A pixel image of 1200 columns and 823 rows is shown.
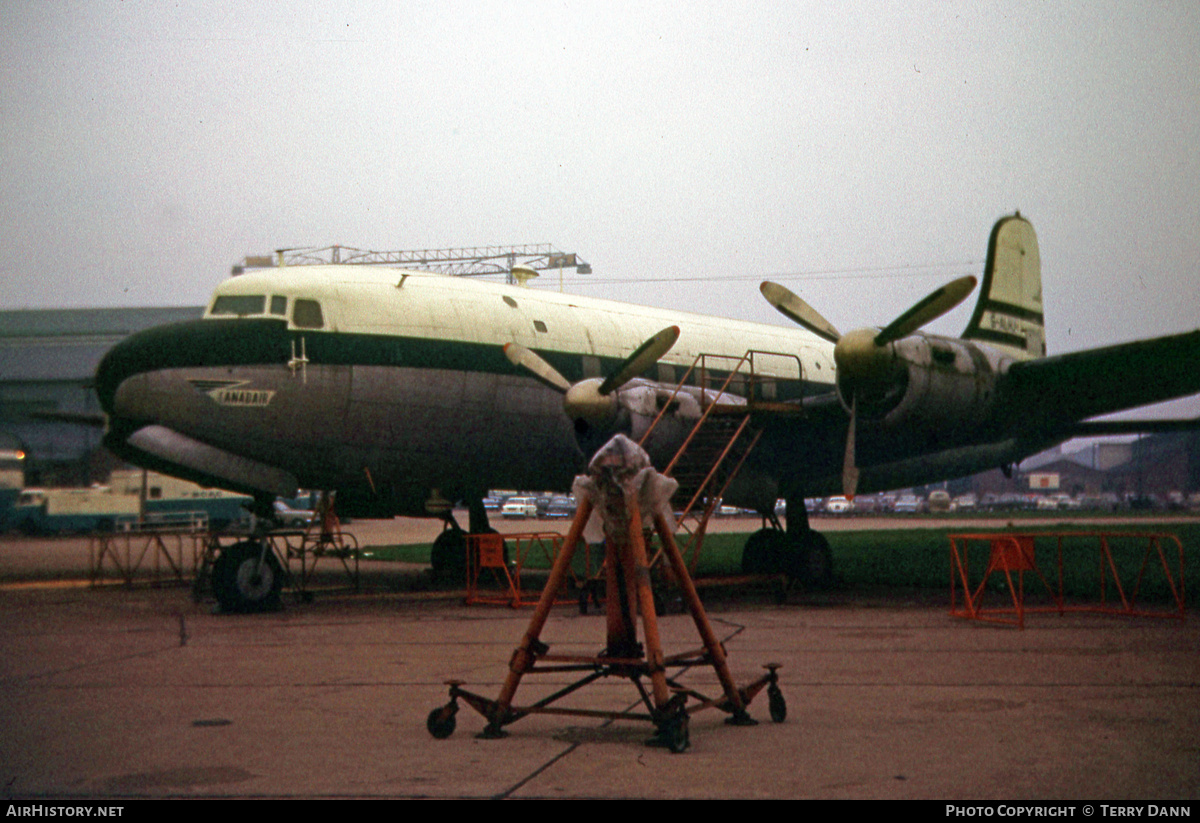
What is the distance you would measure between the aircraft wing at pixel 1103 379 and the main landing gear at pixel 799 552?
443 cm

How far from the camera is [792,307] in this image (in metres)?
15.1

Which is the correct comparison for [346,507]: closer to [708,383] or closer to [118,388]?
[118,388]

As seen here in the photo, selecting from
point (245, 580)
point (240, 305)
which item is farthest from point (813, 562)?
point (240, 305)

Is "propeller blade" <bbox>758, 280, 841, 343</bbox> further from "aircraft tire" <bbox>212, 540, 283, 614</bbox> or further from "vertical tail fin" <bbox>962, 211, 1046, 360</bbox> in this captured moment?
"aircraft tire" <bbox>212, 540, 283, 614</bbox>

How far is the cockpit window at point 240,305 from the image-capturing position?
14950 mm

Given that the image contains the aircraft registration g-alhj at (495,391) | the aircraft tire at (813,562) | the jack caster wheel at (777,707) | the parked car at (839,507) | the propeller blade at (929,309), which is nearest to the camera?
the jack caster wheel at (777,707)

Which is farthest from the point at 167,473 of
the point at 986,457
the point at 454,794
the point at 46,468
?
the point at 46,468

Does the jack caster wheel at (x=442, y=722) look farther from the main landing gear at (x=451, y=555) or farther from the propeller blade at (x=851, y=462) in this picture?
the main landing gear at (x=451, y=555)

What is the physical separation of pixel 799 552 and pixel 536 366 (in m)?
6.08

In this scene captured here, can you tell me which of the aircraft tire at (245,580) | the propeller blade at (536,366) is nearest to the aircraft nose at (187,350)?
the aircraft tire at (245,580)

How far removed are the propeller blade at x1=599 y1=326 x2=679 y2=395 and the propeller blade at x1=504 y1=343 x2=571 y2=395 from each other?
823 millimetres

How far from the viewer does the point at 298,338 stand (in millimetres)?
14695

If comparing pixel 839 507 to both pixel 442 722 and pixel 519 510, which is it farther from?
pixel 442 722

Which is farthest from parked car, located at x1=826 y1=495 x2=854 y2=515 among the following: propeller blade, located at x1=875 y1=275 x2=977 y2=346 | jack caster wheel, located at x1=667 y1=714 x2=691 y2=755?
jack caster wheel, located at x1=667 y1=714 x2=691 y2=755
